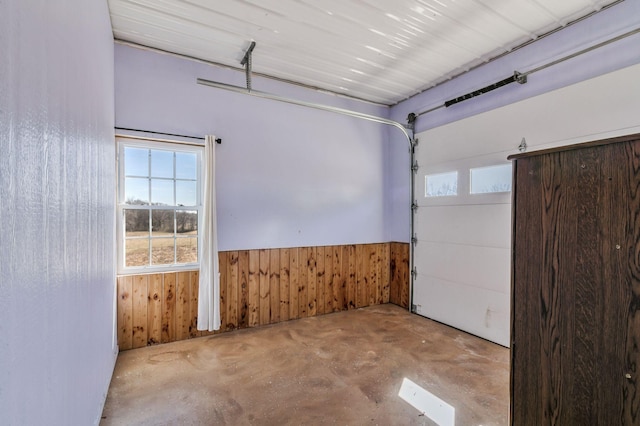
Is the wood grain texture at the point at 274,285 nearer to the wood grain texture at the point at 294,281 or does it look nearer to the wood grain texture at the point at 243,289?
the wood grain texture at the point at 294,281

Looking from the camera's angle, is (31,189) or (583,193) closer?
(31,189)

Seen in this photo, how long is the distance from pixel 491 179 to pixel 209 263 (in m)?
3.21

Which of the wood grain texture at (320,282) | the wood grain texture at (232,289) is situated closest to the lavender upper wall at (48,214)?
the wood grain texture at (232,289)

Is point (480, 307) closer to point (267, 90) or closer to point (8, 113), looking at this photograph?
point (267, 90)

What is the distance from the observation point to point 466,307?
3527 mm

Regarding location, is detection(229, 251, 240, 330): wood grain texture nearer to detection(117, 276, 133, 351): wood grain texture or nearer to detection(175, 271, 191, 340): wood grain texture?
detection(175, 271, 191, 340): wood grain texture

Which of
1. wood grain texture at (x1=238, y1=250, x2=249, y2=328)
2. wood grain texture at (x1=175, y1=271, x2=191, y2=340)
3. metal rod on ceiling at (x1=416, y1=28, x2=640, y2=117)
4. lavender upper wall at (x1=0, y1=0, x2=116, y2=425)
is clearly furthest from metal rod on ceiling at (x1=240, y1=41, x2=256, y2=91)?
metal rod on ceiling at (x1=416, y1=28, x2=640, y2=117)

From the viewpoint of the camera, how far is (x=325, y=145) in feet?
13.7

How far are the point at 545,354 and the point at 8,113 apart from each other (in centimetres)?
197

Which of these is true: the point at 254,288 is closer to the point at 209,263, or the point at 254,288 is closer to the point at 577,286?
the point at 209,263

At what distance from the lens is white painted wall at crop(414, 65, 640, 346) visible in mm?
2473

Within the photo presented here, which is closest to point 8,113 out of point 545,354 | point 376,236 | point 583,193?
point 583,193

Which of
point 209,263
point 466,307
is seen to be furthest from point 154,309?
point 466,307

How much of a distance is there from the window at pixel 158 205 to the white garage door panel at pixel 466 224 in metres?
2.92
